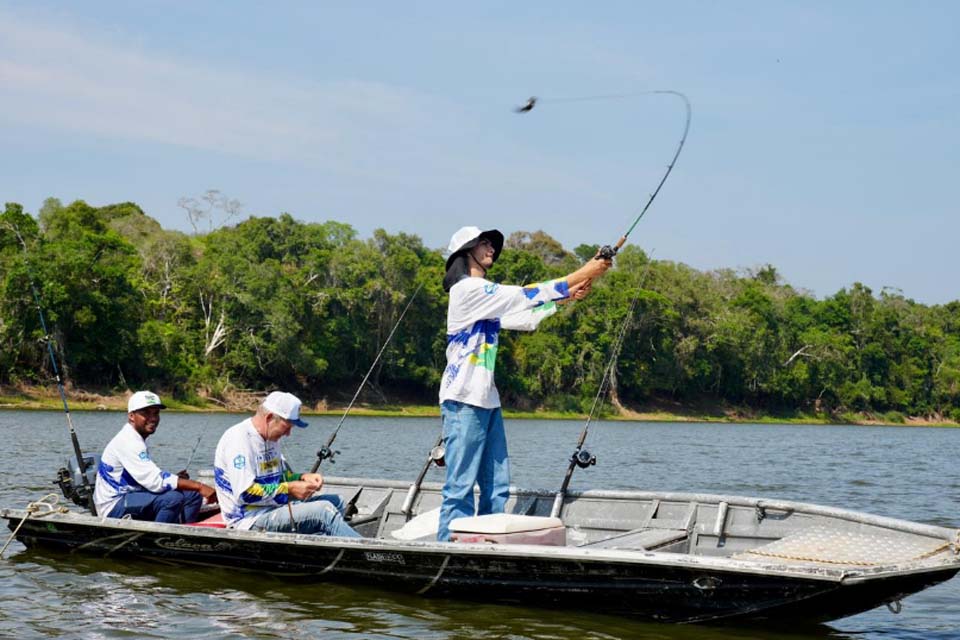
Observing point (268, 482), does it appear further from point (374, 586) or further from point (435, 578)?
point (435, 578)

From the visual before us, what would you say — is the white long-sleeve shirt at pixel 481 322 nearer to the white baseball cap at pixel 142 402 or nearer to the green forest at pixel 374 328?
the white baseball cap at pixel 142 402

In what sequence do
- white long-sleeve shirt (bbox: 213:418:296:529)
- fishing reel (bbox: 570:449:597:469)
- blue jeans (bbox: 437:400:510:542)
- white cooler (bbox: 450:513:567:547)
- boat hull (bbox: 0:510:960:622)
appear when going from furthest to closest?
fishing reel (bbox: 570:449:597:469) → white long-sleeve shirt (bbox: 213:418:296:529) → blue jeans (bbox: 437:400:510:542) → white cooler (bbox: 450:513:567:547) → boat hull (bbox: 0:510:960:622)

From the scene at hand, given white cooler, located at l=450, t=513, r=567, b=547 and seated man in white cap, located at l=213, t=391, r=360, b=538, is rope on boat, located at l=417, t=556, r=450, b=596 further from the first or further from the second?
seated man in white cap, located at l=213, t=391, r=360, b=538

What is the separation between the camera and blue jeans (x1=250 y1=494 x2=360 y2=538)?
24.0 ft

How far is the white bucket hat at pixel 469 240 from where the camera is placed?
694 cm

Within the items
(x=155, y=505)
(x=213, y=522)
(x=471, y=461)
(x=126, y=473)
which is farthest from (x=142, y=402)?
(x=471, y=461)

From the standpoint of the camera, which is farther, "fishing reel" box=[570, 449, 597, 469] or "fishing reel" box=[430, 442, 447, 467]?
"fishing reel" box=[570, 449, 597, 469]

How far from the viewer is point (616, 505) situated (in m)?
8.26

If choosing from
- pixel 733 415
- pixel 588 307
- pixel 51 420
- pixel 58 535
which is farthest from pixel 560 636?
pixel 733 415

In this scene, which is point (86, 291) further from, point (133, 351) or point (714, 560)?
point (714, 560)

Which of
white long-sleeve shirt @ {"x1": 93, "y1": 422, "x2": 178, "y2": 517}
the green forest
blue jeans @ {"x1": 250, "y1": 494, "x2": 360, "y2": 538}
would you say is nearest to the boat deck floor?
blue jeans @ {"x1": 250, "y1": 494, "x2": 360, "y2": 538}

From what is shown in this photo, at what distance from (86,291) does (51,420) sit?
12268 millimetres

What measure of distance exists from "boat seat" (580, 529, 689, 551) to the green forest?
93.7 ft

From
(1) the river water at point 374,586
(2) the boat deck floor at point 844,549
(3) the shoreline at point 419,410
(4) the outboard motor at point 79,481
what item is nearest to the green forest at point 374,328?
(3) the shoreline at point 419,410
